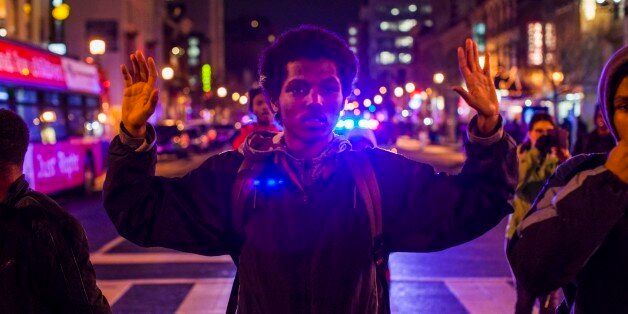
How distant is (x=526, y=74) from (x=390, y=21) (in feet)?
431

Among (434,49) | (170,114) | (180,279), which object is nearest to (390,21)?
(434,49)

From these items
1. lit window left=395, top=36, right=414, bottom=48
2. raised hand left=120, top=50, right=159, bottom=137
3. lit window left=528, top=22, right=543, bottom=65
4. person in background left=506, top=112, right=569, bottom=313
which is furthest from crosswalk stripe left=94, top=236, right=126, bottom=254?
lit window left=395, top=36, right=414, bottom=48

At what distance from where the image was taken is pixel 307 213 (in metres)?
2.48

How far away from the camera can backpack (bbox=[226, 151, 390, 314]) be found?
2.50 metres

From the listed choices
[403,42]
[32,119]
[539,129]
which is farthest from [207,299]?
[403,42]

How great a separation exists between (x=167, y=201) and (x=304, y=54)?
672 mm

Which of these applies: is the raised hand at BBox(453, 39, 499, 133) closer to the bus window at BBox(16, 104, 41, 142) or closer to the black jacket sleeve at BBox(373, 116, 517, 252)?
the black jacket sleeve at BBox(373, 116, 517, 252)

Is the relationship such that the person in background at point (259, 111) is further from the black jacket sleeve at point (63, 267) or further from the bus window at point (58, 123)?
the bus window at point (58, 123)

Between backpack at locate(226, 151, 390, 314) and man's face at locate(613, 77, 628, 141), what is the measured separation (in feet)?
2.44

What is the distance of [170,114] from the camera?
7744 cm

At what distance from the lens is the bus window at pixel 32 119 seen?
16.8m

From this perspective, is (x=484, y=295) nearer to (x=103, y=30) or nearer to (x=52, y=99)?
(x=52, y=99)

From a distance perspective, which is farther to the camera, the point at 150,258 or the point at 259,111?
the point at 150,258

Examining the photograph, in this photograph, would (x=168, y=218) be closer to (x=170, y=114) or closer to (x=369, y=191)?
(x=369, y=191)
